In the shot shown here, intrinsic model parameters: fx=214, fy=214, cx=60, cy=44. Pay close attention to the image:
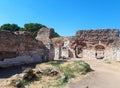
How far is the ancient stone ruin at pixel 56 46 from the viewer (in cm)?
1506

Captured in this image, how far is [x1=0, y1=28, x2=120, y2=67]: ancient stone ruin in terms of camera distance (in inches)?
593

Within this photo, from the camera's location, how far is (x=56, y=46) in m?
27.0

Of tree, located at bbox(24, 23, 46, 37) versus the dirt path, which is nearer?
the dirt path

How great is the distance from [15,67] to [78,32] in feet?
42.6

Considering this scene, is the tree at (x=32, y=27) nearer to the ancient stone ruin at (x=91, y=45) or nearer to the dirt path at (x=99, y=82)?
the ancient stone ruin at (x=91, y=45)

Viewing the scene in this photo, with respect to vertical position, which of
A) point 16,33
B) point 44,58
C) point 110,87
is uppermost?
point 16,33

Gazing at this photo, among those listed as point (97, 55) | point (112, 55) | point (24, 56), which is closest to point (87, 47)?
point (97, 55)

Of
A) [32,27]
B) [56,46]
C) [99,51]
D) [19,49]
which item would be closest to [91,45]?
[99,51]

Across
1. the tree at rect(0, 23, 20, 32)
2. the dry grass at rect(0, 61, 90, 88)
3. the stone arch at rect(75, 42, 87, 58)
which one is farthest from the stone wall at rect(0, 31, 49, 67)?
the tree at rect(0, 23, 20, 32)

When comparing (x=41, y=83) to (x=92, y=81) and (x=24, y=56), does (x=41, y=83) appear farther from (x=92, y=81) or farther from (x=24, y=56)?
(x=24, y=56)

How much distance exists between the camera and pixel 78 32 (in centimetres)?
2617

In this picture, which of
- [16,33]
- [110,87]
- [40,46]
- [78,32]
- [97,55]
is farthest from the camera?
[78,32]

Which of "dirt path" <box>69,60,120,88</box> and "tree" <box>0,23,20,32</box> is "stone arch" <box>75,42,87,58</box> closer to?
"dirt path" <box>69,60,120,88</box>

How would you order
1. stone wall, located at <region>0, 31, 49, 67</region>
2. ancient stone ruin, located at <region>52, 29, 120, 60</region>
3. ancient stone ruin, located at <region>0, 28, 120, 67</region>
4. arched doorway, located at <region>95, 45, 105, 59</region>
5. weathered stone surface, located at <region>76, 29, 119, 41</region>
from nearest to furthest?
stone wall, located at <region>0, 31, 49, 67</region>, ancient stone ruin, located at <region>0, 28, 120, 67</region>, ancient stone ruin, located at <region>52, 29, 120, 60</region>, arched doorway, located at <region>95, 45, 105, 59</region>, weathered stone surface, located at <region>76, 29, 119, 41</region>
